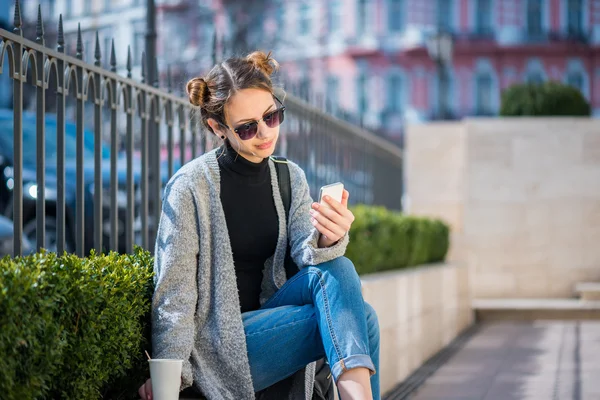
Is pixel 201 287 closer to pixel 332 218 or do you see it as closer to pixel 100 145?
pixel 332 218

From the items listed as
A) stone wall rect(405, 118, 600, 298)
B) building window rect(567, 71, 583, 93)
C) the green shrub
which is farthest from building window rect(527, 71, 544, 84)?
stone wall rect(405, 118, 600, 298)

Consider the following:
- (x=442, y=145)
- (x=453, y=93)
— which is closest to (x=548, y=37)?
(x=453, y=93)

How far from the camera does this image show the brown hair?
3865 mm

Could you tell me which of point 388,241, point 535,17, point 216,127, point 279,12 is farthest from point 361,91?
point 216,127

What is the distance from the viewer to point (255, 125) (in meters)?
3.88

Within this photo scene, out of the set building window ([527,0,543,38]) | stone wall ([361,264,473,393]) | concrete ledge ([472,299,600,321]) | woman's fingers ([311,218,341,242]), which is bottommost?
concrete ledge ([472,299,600,321])

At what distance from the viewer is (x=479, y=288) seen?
1183 centimetres

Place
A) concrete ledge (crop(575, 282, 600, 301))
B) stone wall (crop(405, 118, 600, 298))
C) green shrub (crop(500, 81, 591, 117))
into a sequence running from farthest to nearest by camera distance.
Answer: green shrub (crop(500, 81, 591, 117)), stone wall (crop(405, 118, 600, 298)), concrete ledge (crop(575, 282, 600, 301))

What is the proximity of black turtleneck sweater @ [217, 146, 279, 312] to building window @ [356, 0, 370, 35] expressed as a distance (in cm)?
4702

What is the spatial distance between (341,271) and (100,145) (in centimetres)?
124

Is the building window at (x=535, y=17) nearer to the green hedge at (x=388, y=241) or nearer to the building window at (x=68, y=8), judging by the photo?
the building window at (x=68, y=8)

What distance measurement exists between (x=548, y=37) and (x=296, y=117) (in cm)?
4404

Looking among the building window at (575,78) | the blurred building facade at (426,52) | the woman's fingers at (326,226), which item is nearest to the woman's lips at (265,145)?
the woman's fingers at (326,226)

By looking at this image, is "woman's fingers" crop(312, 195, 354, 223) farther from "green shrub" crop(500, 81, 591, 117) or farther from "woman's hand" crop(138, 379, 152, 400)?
"green shrub" crop(500, 81, 591, 117)
